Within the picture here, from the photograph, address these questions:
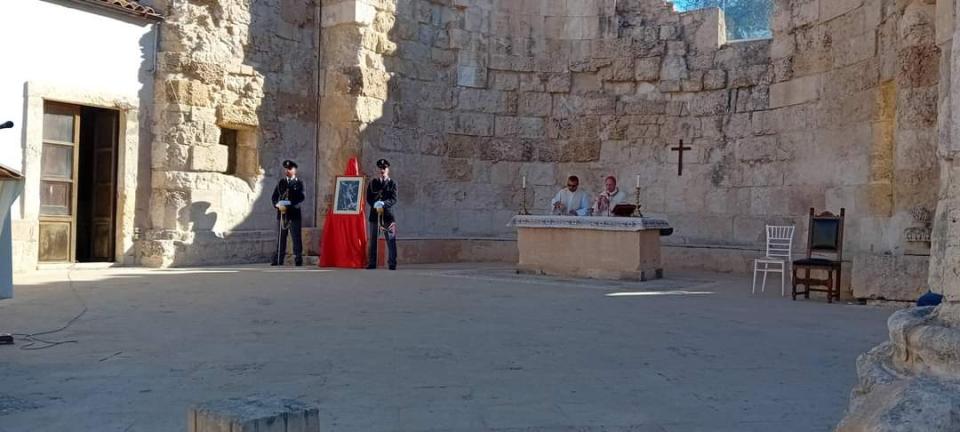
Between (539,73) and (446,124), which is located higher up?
(539,73)

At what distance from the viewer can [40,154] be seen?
30.3ft

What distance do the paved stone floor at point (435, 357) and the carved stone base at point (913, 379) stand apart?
0.67m

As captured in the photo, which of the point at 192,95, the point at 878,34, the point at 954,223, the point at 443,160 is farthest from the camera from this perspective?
the point at 443,160

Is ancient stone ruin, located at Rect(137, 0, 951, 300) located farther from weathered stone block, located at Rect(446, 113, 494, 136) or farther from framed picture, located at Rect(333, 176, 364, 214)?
framed picture, located at Rect(333, 176, 364, 214)

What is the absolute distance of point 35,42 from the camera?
9.02m

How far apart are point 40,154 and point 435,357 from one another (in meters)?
7.23

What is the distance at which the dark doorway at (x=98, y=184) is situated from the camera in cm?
1029

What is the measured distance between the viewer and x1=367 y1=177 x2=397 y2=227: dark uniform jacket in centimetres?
1102

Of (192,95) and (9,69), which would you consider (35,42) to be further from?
(192,95)

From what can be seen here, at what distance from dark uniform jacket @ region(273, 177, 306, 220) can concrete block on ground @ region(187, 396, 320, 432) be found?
8969 mm

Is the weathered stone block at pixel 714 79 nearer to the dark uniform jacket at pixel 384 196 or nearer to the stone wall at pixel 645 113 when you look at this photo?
the stone wall at pixel 645 113

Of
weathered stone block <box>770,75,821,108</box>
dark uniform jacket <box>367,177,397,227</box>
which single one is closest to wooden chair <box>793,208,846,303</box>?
weathered stone block <box>770,75,821,108</box>

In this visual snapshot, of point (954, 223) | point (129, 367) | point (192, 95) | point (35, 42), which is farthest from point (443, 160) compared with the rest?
point (954, 223)

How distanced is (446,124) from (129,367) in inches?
372
